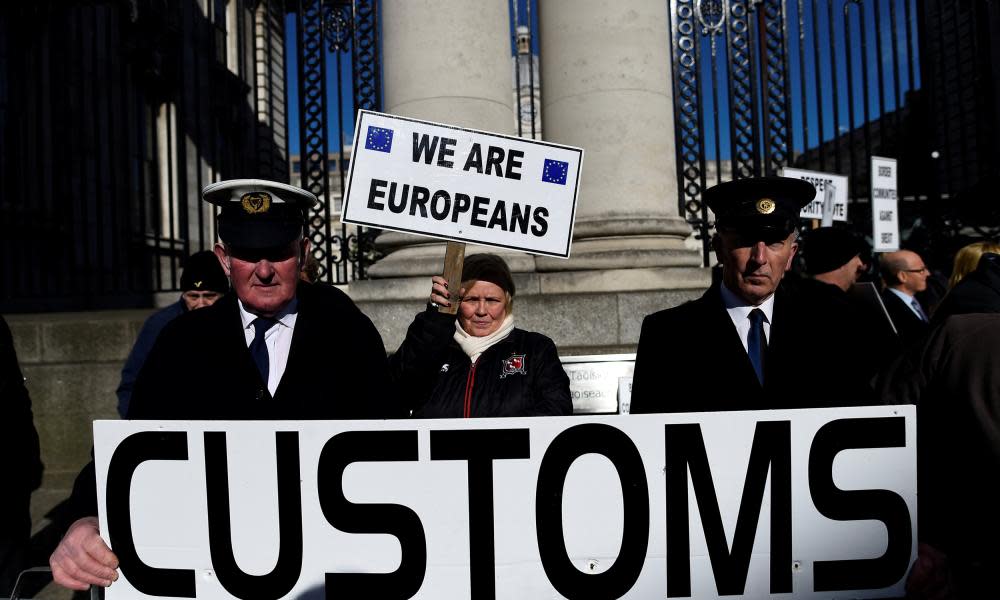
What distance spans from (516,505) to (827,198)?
6147 mm

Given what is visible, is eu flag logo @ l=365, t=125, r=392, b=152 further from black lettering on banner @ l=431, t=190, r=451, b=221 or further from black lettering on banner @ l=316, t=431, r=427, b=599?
black lettering on banner @ l=316, t=431, r=427, b=599

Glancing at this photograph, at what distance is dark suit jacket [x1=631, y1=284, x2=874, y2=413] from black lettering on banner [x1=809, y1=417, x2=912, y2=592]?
241mm

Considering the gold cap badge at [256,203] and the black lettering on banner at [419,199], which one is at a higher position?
the black lettering on banner at [419,199]

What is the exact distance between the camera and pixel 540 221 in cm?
322

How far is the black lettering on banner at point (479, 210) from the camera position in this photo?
3.14 m

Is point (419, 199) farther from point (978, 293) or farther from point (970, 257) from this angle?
point (970, 257)

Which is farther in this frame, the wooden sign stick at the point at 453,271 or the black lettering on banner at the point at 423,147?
the black lettering on banner at the point at 423,147

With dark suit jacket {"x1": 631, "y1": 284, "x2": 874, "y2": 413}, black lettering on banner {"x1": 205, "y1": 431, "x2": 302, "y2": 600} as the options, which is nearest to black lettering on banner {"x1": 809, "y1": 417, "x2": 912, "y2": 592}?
dark suit jacket {"x1": 631, "y1": 284, "x2": 874, "y2": 413}

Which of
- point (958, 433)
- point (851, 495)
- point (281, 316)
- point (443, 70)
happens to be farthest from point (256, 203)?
point (443, 70)

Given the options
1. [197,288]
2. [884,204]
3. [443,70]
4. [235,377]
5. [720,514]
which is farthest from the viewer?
[884,204]

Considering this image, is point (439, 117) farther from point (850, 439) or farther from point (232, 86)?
point (232, 86)

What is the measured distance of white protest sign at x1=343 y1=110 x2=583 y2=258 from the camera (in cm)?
315

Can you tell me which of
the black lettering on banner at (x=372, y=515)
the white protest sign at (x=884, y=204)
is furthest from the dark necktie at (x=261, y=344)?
the white protest sign at (x=884, y=204)

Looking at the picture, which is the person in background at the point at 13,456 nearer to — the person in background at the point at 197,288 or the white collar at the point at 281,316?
the white collar at the point at 281,316
